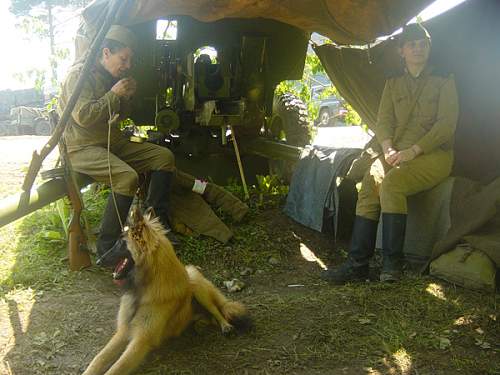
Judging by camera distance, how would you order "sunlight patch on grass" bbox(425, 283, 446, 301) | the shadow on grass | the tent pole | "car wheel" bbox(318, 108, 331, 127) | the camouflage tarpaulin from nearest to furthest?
the shadow on grass < the tent pole < "sunlight patch on grass" bbox(425, 283, 446, 301) < the camouflage tarpaulin < "car wheel" bbox(318, 108, 331, 127)

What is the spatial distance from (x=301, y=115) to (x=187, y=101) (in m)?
1.96

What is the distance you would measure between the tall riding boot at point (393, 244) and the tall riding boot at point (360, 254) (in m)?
0.17

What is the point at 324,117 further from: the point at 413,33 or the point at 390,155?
the point at 390,155

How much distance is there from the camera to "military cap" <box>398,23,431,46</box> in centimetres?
448

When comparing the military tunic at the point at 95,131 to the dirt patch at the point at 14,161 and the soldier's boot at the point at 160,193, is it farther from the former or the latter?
the dirt patch at the point at 14,161

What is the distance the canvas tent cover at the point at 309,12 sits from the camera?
14.4ft

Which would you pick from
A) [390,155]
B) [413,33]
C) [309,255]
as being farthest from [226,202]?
[413,33]

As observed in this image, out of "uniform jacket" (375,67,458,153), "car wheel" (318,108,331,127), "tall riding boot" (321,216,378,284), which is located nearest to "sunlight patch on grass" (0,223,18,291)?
"tall riding boot" (321,216,378,284)

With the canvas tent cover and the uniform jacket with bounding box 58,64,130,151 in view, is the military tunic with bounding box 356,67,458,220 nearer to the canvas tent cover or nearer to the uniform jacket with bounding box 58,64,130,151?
the canvas tent cover

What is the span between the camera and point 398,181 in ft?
14.6

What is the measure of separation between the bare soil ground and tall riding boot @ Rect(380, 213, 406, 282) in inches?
4.6

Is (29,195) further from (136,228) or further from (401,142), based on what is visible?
(401,142)

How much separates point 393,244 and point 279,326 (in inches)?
52.4

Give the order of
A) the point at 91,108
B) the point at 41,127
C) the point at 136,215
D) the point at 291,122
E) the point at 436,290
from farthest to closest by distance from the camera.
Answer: the point at 41,127 → the point at 291,122 → the point at 91,108 → the point at 436,290 → the point at 136,215
